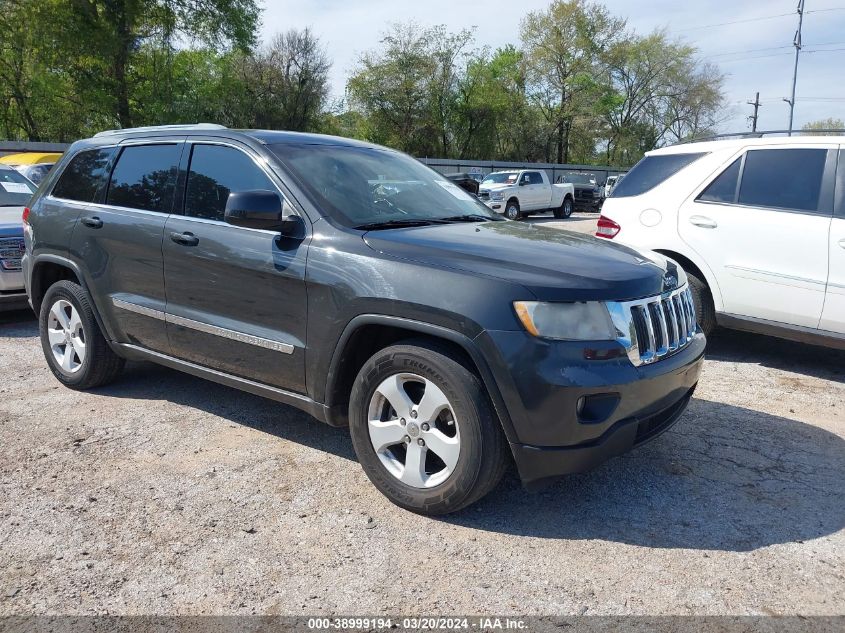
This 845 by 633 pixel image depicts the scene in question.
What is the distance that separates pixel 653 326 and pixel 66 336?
3.96 metres

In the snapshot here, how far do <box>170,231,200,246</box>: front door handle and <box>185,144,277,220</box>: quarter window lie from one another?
133 mm

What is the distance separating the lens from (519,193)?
2475 centimetres

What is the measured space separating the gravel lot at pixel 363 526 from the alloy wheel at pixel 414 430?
0.73 ft

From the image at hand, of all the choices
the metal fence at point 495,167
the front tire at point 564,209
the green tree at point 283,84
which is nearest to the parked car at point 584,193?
the metal fence at point 495,167

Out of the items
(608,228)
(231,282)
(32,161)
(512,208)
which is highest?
(32,161)

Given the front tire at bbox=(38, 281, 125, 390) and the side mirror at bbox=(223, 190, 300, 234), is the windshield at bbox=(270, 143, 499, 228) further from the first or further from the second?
the front tire at bbox=(38, 281, 125, 390)

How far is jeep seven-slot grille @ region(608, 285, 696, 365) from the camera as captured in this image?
9.78 ft

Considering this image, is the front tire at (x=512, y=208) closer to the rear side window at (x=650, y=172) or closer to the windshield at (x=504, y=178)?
the windshield at (x=504, y=178)

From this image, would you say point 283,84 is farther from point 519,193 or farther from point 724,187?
point 724,187

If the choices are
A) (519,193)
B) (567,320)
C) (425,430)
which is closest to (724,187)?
(567,320)

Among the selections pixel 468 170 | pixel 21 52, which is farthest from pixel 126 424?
pixel 21 52

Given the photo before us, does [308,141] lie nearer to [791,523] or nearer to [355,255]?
[355,255]

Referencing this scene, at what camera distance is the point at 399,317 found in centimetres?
309

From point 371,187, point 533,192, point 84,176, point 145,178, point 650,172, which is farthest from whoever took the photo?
point 533,192
